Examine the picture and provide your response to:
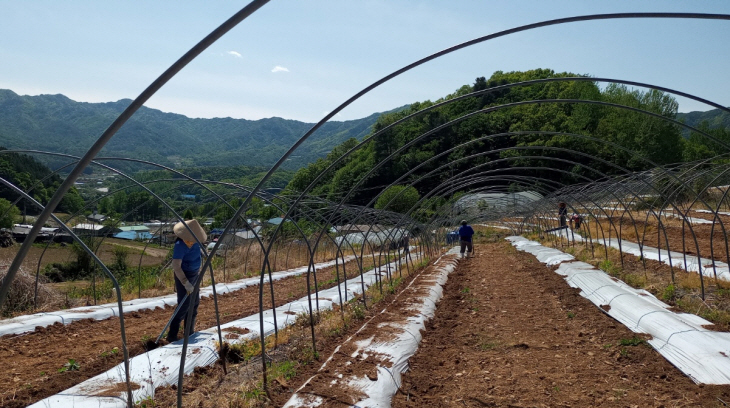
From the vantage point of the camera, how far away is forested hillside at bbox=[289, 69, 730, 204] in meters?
41.4

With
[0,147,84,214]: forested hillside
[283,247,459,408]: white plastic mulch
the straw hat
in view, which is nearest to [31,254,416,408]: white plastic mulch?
the straw hat

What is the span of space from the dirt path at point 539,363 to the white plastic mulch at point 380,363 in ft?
0.48

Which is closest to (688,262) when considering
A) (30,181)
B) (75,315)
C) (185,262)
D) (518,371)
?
(518,371)

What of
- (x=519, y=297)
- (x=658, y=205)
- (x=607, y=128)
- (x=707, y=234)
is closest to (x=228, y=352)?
(x=519, y=297)

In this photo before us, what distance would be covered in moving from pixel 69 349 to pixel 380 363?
4178 millimetres

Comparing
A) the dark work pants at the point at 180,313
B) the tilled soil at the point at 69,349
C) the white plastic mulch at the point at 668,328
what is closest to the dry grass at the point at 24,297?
the tilled soil at the point at 69,349

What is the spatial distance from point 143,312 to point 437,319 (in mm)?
5330

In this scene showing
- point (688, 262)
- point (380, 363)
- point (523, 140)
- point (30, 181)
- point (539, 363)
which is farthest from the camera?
point (523, 140)

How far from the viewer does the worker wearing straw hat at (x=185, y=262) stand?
6770 millimetres

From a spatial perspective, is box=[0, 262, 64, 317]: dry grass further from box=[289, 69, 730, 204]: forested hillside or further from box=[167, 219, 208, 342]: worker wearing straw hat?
box=[289, 69, 730, 204]: forested hillside

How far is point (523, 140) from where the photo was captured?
43.7m

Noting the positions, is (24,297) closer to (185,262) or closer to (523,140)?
(185,262)

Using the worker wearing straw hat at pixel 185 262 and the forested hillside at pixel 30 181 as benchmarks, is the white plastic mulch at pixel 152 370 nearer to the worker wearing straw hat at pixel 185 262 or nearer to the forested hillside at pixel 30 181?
the worker wearing straw hat at pixel 185 262

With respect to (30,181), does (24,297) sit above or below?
below
